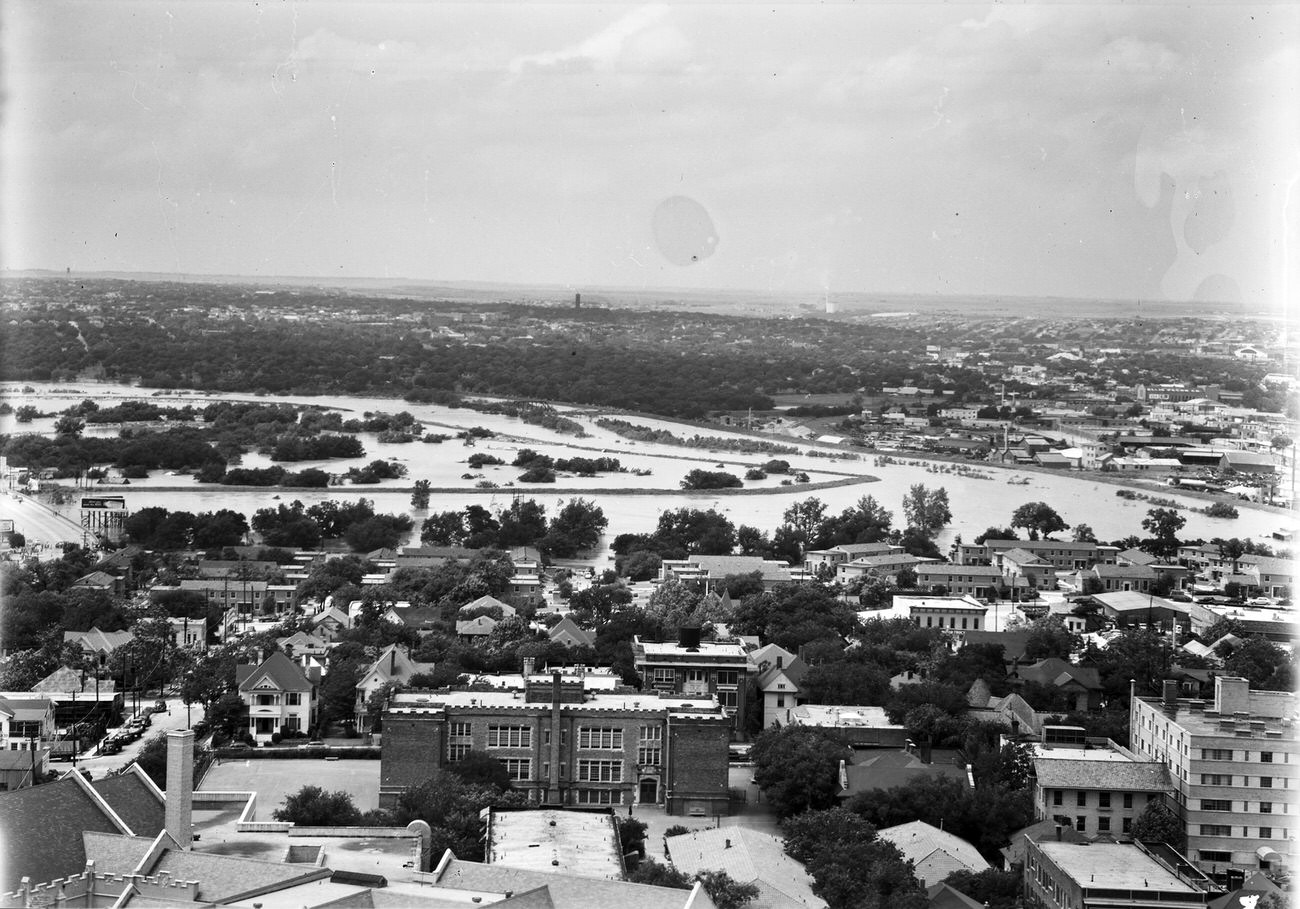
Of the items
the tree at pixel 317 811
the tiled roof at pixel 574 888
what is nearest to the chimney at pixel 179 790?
the tiled roof at pixel 574 888

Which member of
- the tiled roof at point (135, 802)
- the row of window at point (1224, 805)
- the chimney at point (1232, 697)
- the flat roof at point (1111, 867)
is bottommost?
the row of window at point (1224, 805)

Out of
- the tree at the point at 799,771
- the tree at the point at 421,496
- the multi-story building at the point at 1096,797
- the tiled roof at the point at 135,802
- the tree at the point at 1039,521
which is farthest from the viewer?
the tree at the point at 421,496

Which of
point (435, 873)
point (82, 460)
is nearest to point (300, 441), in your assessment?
point (82, 460)

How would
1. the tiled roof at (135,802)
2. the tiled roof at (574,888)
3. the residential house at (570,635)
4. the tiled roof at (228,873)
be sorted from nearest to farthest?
the tiled roof at (228,873), the tiled roof at (574,888), the tiled roof at (135,802), the residential house at (570,635)

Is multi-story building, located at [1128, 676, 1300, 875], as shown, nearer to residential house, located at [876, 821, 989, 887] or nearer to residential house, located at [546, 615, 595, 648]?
residential house, located at [876, 821, 989, 887]

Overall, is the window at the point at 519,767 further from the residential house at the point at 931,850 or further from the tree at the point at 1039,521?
the tree at the point at 1039,521

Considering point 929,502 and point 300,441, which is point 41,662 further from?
point 300,441

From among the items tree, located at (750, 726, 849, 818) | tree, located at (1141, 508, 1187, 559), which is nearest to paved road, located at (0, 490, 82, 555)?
tree, located at (750, 726, 849, 818)
